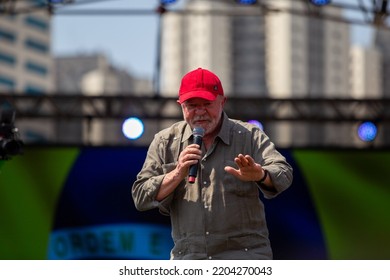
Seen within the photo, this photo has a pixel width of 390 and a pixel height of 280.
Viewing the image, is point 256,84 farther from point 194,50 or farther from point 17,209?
point 17,209

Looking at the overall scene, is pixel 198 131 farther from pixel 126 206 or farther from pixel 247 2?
pixel 247 2

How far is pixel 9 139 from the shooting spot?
8.77m

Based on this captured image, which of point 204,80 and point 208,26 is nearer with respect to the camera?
point 204,80

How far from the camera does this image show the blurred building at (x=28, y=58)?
115500mm

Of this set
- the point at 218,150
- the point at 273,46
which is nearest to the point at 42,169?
the point at 218,150

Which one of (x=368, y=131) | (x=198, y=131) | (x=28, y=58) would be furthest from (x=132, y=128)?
(x=28, y=58)

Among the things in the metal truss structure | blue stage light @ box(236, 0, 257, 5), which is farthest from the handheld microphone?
blue stage light @ box(236, 0, 257, 5)

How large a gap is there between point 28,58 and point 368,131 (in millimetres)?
108764

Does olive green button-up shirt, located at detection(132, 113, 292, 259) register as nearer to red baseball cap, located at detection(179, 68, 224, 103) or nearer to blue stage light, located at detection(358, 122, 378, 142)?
red baseball cap, located at detection(179, 68, 224, 103)

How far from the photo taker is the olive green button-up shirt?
4395 mm

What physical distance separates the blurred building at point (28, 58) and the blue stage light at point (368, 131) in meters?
101
